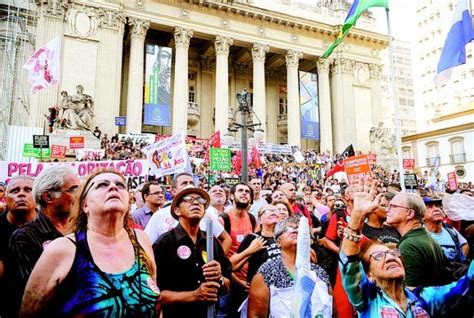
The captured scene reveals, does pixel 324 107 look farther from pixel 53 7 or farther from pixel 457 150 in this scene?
pixel 53 7

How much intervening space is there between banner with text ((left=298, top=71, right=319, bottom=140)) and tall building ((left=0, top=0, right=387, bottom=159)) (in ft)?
0.60

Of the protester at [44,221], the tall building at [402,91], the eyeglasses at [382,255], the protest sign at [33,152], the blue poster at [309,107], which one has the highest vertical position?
the tall building at [402,91]

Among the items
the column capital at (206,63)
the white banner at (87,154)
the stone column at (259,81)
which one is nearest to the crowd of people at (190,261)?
the white banner at (87,154)

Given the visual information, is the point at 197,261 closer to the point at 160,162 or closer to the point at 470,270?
the point at 470,270

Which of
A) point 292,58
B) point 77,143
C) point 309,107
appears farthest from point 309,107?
point 77,143

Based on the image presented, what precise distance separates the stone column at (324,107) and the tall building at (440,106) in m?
7.89

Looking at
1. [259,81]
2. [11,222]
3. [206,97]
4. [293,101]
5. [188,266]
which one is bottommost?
[188,266]

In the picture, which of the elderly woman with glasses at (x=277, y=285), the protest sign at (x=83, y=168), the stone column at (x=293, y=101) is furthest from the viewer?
the stone column at (x=293, y=101)

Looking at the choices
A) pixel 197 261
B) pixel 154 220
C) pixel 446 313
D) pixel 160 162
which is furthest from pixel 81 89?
pixel 446 313

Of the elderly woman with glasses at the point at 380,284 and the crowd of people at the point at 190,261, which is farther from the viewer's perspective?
the elderly woman with glasses at the point at 380,284

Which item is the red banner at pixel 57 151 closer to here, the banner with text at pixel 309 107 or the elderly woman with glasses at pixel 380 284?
the elderly woman with glasses at pixel 380 284

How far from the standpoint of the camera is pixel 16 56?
2294 centimetres

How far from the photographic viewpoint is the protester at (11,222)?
2398mm

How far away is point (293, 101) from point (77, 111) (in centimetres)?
1546
